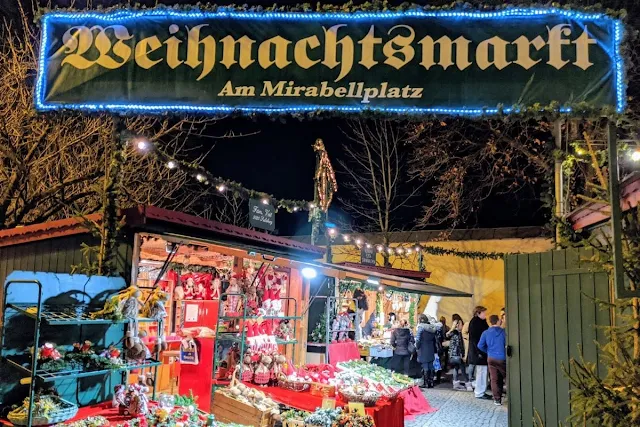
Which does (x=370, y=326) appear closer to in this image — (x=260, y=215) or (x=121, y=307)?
(x=260, y=215)

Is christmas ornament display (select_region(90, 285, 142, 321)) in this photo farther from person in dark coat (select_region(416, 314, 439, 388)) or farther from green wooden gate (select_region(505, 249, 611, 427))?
person in dark coat (select_region(416, 314, 439, 388))

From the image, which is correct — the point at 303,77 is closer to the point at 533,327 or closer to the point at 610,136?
the point at 610,136

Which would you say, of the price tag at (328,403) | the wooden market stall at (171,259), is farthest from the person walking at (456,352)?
the price tag at (328,403)

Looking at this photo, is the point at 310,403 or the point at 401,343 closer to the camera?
the point at 310,403

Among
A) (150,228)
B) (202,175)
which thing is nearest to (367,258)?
(202,175)

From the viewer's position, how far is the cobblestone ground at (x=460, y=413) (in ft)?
31.7

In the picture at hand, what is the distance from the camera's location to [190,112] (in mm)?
3879

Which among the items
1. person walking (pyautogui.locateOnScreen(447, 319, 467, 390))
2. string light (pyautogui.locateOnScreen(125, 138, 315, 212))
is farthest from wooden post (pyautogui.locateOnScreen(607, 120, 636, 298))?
person walking (pyautogui.locateOnScreen(447, 319, 467, 390))

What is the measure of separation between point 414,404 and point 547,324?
494 centimetres

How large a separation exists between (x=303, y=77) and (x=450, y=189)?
1432 cm

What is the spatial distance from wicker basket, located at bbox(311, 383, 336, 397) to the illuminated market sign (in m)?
5.13

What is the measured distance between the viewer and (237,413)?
683cm

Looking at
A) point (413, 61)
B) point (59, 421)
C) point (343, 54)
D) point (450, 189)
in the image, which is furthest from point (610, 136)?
point (450, 189)

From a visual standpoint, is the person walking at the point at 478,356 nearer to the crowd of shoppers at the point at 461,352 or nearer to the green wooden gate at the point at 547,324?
the crowd of shoppers at the point at 461,352
